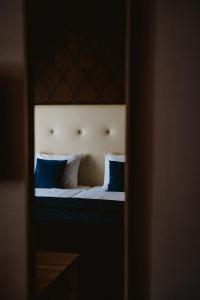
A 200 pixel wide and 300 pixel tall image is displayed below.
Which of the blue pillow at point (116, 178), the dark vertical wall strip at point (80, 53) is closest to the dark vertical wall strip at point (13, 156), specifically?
the dark vertical wall strip at point (80, 53)

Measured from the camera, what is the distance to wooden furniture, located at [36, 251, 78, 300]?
171 centimetres


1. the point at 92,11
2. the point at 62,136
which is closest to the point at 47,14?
the point at 92,11

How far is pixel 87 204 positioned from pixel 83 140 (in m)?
1.35

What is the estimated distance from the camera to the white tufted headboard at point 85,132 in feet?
14.2

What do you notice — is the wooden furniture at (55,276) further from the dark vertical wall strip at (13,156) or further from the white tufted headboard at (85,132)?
the white tufted headboard at (85,132)

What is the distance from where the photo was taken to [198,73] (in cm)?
127

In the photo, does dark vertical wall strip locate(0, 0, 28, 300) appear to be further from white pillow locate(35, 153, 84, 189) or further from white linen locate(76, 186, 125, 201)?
white pillow locate(35, 153, 84, 189)

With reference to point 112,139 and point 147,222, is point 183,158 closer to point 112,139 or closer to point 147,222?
point 147,222

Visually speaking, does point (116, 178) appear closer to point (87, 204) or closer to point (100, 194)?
point (100, 194)

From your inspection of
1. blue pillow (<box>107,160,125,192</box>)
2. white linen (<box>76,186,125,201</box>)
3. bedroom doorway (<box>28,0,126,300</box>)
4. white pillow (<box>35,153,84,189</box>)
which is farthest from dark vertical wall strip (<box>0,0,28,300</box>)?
white pillow (<box>35,153,84,189</box>)

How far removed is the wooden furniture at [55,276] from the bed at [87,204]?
563 mm

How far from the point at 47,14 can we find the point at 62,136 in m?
1.43

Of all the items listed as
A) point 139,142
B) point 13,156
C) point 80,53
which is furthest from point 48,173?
point 139,142

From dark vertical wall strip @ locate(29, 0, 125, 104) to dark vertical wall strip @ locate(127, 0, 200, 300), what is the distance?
2441 millimetres
